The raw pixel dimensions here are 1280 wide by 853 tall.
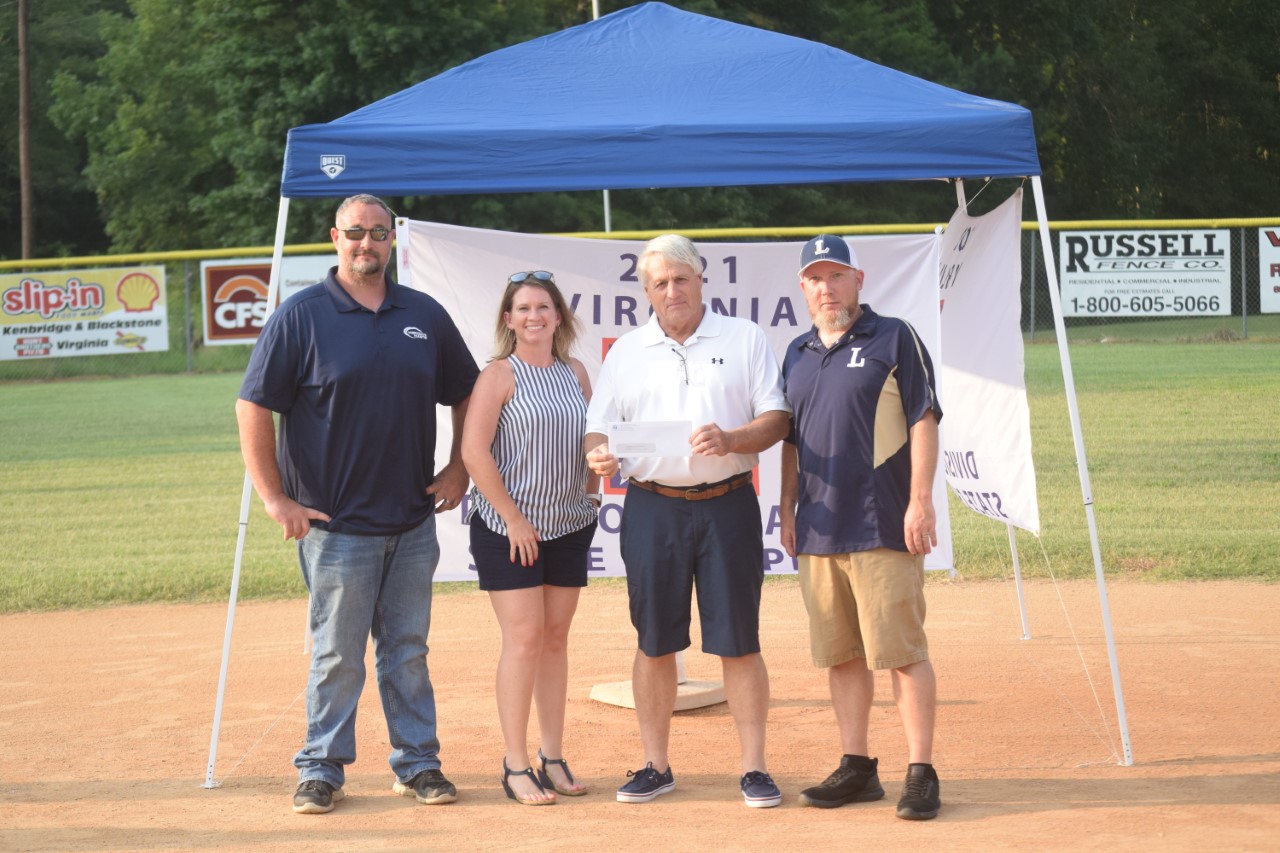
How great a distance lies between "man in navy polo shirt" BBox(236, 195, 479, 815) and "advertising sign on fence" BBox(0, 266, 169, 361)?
1574cm

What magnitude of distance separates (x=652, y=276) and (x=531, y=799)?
75.8 inches

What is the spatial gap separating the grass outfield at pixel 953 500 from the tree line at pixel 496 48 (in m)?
10.3

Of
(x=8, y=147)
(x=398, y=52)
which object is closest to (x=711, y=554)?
(x=398, y=52)

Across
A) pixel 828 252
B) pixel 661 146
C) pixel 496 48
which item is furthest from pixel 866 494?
pixel 496 48

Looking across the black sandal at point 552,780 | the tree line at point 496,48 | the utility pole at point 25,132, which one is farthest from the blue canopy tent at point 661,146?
the utility pole at point 25,132

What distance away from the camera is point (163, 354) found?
20766mm

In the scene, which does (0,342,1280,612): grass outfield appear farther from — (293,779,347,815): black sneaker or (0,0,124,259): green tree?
(0,0,124,259): green tree

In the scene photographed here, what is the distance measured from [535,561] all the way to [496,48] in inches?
1042

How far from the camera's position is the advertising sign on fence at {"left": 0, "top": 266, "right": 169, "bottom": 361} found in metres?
19.5

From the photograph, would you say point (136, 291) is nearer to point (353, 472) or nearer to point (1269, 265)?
point (1269, 265)

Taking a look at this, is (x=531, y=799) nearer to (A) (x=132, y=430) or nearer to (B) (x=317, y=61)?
(A) (x=132, y=430)

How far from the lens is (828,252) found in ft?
15.5

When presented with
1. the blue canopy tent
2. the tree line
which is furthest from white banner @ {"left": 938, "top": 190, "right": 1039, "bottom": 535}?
the tree line

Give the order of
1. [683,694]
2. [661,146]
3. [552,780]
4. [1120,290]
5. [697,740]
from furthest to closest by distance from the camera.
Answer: [1120,290] < [683,694] < [697,740] < [661,146] < [552,780]
